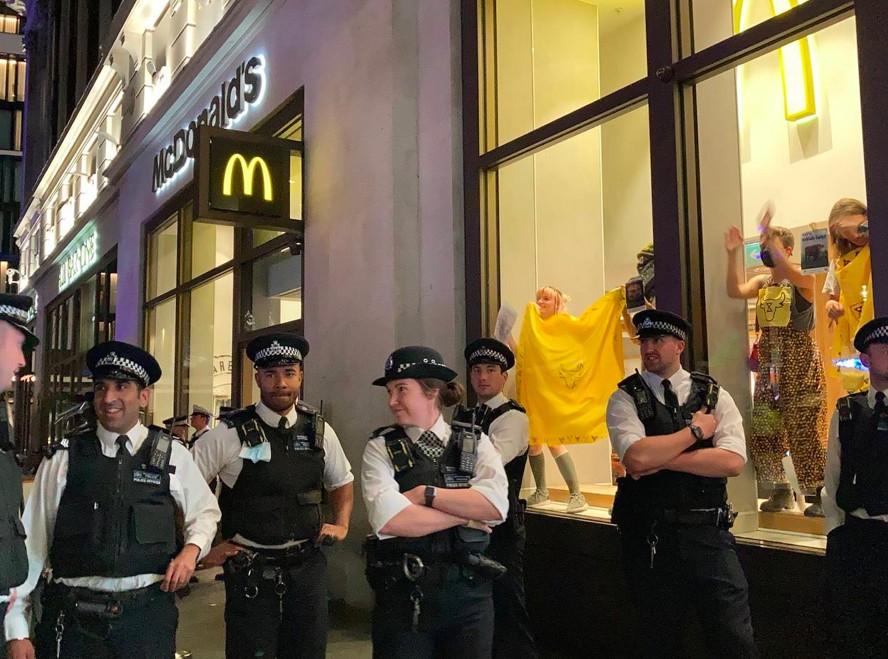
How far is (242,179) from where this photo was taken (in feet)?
27.4

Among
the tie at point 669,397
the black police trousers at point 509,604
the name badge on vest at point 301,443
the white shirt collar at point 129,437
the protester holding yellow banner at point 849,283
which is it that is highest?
the protester holding yellow banner at point 849,283

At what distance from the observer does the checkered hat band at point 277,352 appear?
15.0 feet

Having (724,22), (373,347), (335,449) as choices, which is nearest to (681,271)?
(724,22)

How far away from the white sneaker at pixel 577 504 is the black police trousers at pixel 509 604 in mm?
1157

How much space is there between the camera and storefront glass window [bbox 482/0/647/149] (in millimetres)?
7047

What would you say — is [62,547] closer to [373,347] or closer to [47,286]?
[373,347]

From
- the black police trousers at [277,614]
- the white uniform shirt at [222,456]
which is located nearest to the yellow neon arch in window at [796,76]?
the white uniform shirt at [222,456]

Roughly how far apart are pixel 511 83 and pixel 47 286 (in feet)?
76.6

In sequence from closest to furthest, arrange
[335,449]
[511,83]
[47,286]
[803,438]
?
[335,449]
[803,438]
[511,83]
[47,286]

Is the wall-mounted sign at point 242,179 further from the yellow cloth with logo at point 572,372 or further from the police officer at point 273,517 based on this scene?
the police officer at point 273,517

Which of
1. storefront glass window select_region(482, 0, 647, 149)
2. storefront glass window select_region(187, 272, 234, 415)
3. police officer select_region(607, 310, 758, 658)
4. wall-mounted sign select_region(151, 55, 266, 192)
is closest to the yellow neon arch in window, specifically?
storefront glass window select_region(482, 0, 647, 149)

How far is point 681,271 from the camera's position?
533 centimetres

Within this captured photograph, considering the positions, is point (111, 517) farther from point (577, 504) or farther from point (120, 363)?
point (577, 504)

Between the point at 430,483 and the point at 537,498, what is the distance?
10.8ft
